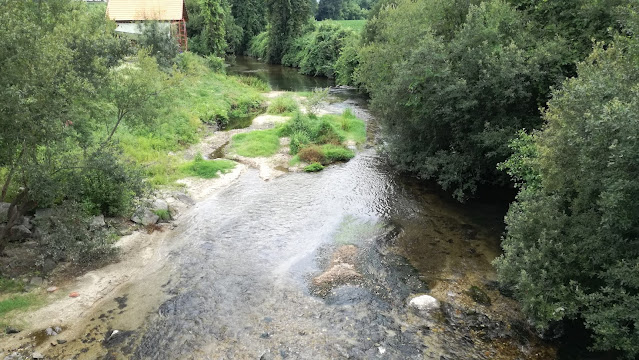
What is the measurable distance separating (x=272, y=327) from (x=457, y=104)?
1522 centimetres

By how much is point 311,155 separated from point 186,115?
12959 mm

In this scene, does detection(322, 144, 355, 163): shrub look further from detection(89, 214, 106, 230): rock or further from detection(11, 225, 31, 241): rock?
detection(11, 225, 31, 241): rock

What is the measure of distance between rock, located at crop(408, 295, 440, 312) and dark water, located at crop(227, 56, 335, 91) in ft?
149

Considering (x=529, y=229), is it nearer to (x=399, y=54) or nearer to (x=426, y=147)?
(x=426, y=147)

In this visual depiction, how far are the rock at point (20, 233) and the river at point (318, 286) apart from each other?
204 inches

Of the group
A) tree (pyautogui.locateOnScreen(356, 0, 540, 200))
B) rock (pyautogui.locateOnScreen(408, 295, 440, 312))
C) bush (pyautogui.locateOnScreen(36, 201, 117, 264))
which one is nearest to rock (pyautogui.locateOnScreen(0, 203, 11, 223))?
bush (pyautogui.locateOnScreen(36, 201, 117, 264))

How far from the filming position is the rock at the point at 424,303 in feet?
46.4

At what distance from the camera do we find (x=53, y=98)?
41.5 feet

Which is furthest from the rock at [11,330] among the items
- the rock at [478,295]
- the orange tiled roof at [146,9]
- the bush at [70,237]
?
the orange tiled roof at [146,9]

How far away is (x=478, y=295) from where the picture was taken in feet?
49.0

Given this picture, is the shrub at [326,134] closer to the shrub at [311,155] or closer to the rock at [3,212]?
the shrub at [311,155]

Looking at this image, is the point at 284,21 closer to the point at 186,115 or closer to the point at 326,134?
the point at 186,115

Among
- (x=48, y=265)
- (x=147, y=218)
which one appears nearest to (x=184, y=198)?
(x=147, y=218)

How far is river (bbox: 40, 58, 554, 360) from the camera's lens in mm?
12398
